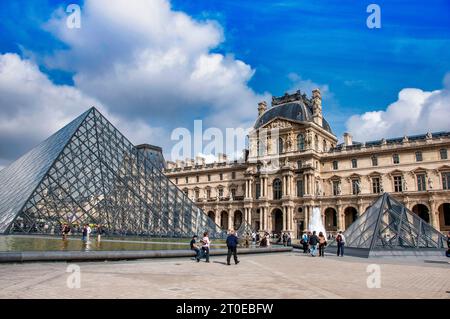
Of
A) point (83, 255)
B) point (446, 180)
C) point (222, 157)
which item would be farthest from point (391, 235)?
point (222, 157)

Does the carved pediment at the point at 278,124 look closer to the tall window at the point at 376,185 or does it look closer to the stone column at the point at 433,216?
the tall window at the point at 376,185

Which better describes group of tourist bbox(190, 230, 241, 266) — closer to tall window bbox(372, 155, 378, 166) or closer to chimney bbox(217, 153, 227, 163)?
tall window bbox(372, 155, 378, 166)

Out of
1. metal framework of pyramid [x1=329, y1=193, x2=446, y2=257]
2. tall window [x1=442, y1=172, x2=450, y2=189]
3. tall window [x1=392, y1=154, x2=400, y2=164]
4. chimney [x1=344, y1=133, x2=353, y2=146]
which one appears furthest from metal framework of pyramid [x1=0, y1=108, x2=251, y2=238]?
chimney [x1=344, y1=133, x2=353, y2=146]

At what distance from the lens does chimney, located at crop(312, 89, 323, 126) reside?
2050 inches

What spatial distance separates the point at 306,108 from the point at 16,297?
4990 centimetres

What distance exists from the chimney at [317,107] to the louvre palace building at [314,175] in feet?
0.46

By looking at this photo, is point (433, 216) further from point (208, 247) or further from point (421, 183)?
point (208, 247)

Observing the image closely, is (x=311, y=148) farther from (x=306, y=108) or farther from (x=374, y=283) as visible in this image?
(x=374, y=283)

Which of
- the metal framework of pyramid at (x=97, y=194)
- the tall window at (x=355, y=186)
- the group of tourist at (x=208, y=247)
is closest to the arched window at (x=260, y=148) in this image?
the tall window at (x=355, y=186)

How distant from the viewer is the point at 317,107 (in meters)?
52.5

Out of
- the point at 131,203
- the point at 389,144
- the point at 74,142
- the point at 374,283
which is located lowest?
the point at 374,283

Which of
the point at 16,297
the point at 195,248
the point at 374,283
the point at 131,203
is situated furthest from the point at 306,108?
the point at 16,297

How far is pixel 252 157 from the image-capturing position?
5384 centimetres
